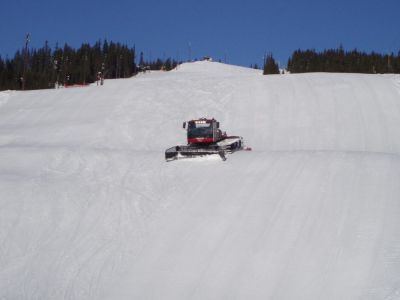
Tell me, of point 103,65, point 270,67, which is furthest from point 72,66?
point 270,67

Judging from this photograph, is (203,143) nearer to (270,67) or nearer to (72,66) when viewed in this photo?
(270,67)

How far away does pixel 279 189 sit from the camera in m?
16.9

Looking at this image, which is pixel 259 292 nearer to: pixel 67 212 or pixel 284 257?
pixel 284 257

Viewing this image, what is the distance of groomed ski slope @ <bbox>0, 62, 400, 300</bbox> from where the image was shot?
12.1 m

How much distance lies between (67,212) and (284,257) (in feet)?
25.4

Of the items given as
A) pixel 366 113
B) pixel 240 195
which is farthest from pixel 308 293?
pixel 366 113

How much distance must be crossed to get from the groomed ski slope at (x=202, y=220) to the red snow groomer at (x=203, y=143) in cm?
45

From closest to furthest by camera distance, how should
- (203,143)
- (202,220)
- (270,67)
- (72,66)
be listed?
(202,220), (203,143), (270,67), (72,66)

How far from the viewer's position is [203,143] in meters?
23.4

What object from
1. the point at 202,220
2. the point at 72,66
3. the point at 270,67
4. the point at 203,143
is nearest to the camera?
the point at 202,220

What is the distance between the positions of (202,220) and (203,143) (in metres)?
8.57

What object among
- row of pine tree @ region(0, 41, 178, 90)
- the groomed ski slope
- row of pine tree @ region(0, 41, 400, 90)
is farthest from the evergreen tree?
the groomed ski slope

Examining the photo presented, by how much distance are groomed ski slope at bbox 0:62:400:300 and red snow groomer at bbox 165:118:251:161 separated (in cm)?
45

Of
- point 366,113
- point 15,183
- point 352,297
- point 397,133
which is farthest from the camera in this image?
point 366,113
